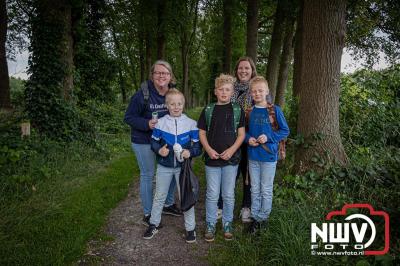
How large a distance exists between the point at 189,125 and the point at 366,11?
27.5 feet

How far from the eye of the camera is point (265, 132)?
12.8 ft

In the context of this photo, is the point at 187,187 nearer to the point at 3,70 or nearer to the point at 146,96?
the point at 146,96

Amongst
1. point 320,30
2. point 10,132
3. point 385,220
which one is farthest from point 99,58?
point 385,220

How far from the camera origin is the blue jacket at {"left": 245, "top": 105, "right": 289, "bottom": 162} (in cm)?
385

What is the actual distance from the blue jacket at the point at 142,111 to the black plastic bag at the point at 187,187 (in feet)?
2.33

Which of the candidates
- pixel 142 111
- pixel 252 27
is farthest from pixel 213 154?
pixel 252 27

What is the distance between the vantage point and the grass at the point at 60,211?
3.46 metres

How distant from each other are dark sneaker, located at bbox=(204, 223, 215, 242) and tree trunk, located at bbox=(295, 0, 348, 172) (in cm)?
192

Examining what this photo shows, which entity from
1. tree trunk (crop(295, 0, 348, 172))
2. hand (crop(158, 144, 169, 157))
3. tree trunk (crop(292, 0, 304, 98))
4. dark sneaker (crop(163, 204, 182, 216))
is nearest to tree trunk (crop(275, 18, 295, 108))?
tree trunk (crop(292, 0, 304, 98))

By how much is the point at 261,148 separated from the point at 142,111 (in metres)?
1.71

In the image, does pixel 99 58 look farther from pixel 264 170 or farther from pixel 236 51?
pixel 264 170

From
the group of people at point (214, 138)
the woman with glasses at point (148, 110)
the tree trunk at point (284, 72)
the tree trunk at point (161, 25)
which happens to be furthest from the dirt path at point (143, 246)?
the tree trunk at point (161, 25)

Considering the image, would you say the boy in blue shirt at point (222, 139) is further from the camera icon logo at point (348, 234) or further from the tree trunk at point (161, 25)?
the tree trunk at point (161, 25)

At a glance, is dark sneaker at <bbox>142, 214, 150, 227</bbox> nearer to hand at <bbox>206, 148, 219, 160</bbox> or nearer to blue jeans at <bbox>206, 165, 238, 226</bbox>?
blue jeans at <bbox>206, 165, 238, 226</bbox>
